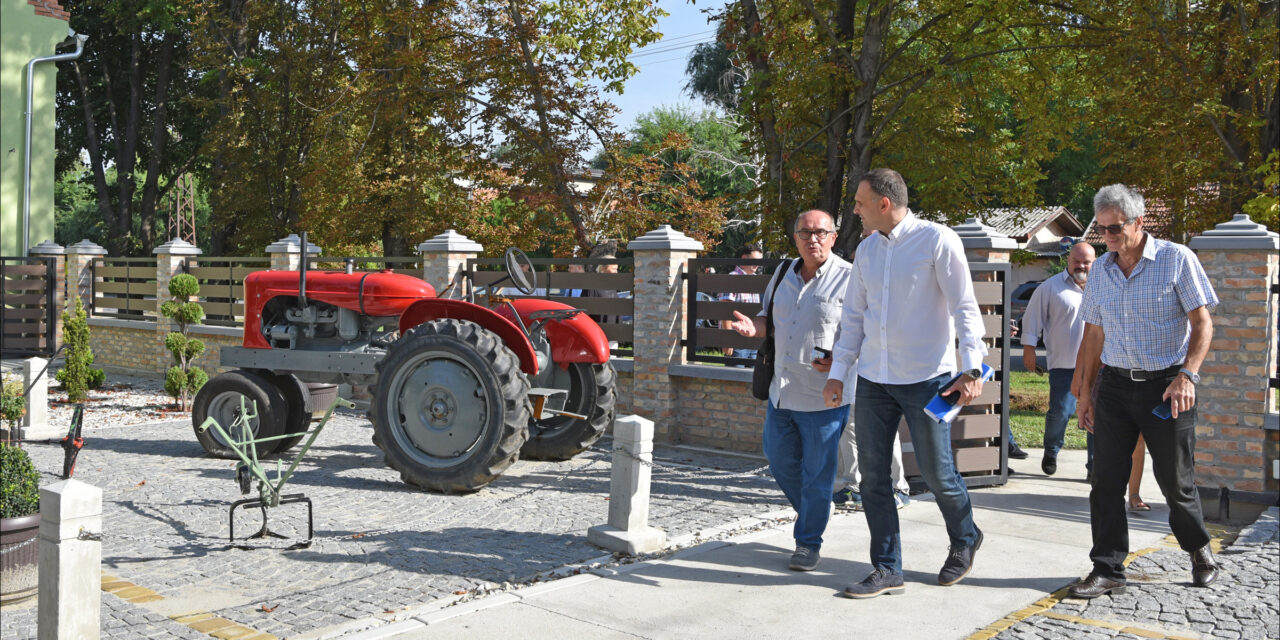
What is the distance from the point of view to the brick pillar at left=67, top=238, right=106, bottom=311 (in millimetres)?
18125

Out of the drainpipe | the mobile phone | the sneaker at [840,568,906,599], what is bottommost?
the sneaker at [840,568,906,599]

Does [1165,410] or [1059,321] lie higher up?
[1059,321]

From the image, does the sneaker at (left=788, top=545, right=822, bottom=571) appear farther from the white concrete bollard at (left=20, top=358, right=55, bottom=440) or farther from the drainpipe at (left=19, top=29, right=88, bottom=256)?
the drainpipe at (left=19, top=29, right=88, bottom=256)

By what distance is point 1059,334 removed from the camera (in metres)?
8.44

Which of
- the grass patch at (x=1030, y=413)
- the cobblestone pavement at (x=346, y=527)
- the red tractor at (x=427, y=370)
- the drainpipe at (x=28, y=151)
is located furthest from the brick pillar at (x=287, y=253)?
the drainpipe at (x=28, y=151)

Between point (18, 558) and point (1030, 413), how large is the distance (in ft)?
36.8

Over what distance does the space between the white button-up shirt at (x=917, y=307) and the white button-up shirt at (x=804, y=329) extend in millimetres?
460

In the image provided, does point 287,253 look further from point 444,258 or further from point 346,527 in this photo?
point 346,527

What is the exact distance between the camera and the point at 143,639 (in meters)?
4.53

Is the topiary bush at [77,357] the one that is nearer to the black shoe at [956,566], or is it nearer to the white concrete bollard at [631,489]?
the white concrete bollard at [631,489]

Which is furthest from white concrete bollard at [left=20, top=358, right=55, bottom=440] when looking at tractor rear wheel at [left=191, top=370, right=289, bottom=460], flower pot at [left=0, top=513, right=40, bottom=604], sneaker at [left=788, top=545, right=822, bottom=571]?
sneaker at [left=788, top=545, right=822, bottom=571]

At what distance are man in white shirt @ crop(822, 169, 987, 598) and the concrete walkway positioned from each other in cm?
25

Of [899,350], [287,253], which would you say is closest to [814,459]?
[899,350]

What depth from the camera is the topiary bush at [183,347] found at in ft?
41.4
